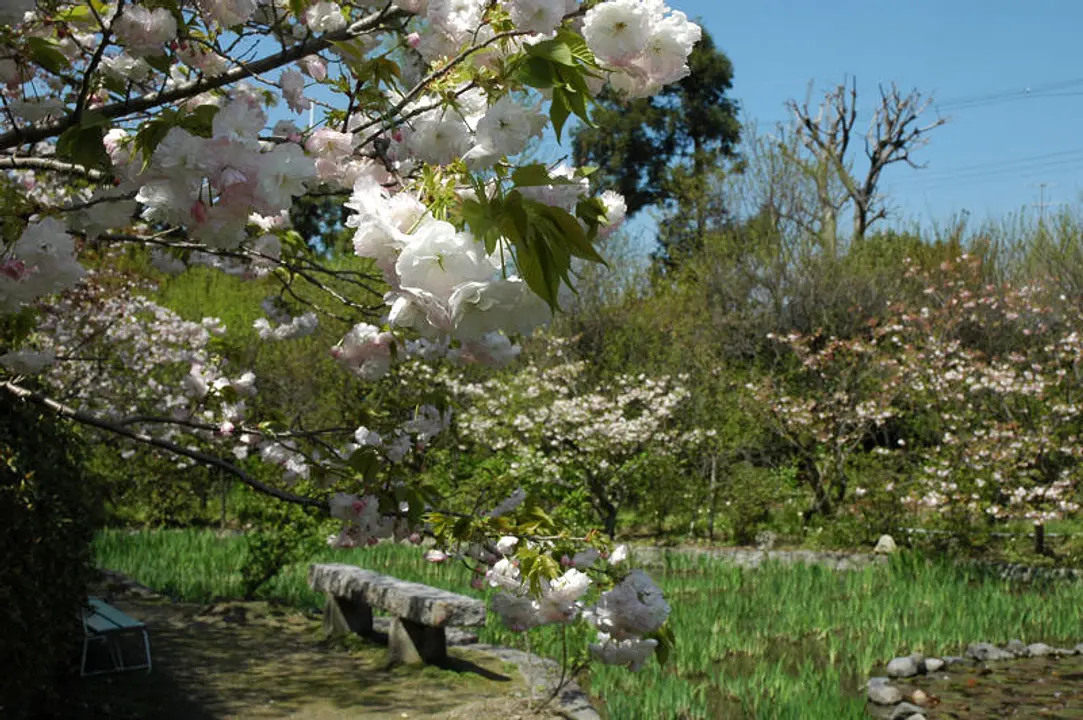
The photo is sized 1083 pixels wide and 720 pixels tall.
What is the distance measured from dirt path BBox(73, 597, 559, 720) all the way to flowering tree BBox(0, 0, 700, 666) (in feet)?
5.80

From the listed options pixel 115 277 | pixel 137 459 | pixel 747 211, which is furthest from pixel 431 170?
pixel 747 211

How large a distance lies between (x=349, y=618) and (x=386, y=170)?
459 centimetres

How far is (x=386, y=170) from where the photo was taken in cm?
214

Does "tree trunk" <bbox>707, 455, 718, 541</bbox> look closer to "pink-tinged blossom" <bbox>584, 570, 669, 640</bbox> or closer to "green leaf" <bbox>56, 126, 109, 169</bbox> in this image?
"pink-tinged blossom" <bbox>584, 570, 669, 640</bbox>

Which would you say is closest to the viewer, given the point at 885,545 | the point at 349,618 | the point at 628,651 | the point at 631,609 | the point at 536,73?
the point at 536,73

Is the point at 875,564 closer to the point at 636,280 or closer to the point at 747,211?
the point at 636,280

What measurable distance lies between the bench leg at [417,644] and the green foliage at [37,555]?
1798 mm

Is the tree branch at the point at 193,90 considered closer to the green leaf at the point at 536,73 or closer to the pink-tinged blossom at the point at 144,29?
the pink-tinged blossom at the point at 144,29

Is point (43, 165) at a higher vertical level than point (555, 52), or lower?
higher

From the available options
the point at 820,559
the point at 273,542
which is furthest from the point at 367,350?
the point at 820,559

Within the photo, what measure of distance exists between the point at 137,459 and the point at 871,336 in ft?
29.5

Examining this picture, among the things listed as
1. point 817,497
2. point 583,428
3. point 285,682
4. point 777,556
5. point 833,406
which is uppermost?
point 833,406

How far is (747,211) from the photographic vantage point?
642 inches

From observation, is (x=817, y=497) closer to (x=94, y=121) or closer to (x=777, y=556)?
(x=777, y=556)
